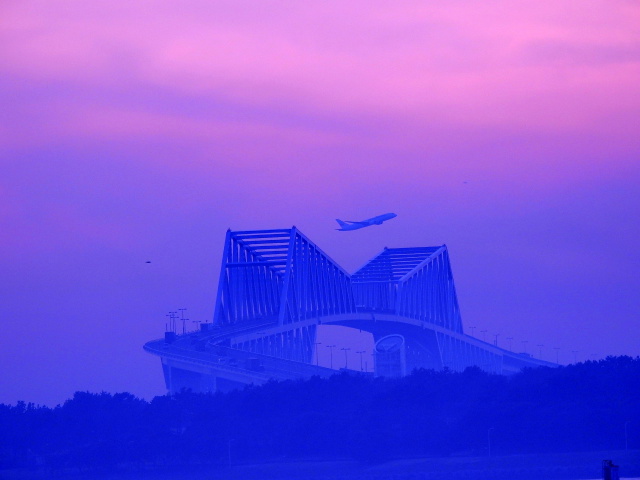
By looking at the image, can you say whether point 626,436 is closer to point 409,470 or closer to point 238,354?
point 409,470

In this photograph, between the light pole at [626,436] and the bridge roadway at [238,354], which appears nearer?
the light pole at [626,436]

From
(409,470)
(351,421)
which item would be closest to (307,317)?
(351,421)

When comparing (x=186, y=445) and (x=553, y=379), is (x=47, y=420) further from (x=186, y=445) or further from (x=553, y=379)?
(x=553, y=379)

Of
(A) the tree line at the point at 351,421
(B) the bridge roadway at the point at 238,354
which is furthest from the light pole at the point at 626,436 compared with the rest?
(B) the bridge roadway at the point at 238,354

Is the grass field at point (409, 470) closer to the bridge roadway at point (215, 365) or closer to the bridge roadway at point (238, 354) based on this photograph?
the bridge roadway at point (215, 365)

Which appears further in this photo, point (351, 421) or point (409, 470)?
point (351, 421)
